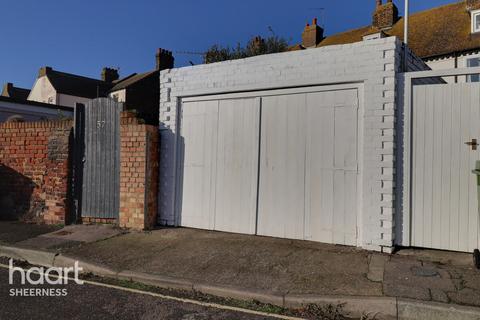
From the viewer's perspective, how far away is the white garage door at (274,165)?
621 centimetres

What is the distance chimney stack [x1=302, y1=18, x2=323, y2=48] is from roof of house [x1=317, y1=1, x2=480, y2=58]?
253 cm

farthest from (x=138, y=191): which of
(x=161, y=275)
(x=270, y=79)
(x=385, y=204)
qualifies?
(x=385, y=204)

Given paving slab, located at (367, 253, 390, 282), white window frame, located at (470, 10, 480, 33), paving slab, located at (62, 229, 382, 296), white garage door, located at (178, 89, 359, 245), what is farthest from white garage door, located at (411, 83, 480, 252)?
white window frame, located at (470, 10, 480, 33)

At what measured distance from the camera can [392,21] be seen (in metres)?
23.8

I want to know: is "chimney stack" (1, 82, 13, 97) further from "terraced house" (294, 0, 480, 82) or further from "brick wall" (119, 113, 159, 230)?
"brick wall" (119, 113, 159, 230)

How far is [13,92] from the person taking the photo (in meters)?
41.4

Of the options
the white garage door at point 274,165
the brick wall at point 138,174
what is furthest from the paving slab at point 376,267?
the brick wall at point 138,174

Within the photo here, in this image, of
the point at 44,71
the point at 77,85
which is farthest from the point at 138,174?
the point at 44,71

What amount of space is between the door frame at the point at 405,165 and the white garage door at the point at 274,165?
2.04 ft

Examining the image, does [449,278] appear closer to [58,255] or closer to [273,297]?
[273,297]

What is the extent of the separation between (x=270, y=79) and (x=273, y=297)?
3.80 m

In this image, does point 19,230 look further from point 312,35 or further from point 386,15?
point 386,15

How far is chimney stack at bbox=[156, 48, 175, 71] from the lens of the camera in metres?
29.6

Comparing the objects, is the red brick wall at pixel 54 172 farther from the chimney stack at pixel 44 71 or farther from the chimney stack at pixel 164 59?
the chimney stack at pixel 44 71
